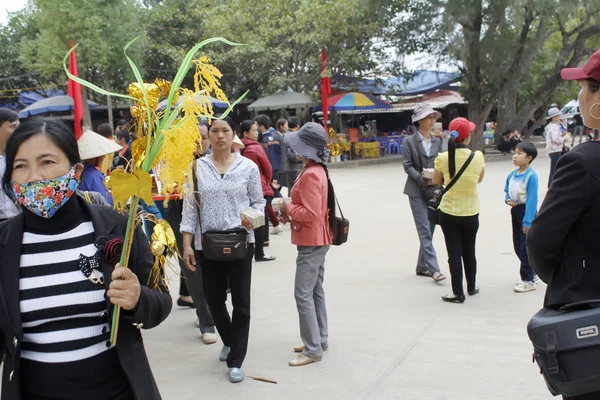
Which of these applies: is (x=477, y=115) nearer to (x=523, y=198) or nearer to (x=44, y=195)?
(x=523, y=198)

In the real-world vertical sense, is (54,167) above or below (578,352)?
above

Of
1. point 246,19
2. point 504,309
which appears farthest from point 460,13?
point 504,309

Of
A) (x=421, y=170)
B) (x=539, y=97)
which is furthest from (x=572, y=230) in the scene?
(x=539, y=97)

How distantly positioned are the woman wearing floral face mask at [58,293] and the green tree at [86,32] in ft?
73.4

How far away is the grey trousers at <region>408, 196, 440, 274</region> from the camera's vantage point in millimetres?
6602

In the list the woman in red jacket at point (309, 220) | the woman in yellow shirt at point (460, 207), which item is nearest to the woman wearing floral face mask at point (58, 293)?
the woman in red jacket at point (309, 220)

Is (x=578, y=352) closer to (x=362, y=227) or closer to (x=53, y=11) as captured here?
(x=362, y=227)

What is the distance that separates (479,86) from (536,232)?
20763 millimetres

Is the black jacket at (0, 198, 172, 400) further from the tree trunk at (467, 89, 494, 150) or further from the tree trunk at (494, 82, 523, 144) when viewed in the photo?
the tree trunk at (494, 82, 523, 144)

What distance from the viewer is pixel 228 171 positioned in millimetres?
4391

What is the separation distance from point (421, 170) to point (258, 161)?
2.03 m

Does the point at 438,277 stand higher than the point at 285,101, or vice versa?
the point at 285,101

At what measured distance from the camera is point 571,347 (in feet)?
6.56

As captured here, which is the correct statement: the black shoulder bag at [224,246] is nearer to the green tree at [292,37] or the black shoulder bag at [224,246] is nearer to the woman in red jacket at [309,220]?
the woman in red jacket at [309,220]
